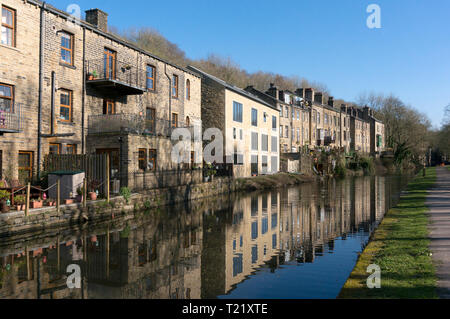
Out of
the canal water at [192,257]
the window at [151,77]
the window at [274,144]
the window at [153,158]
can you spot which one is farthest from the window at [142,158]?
the window at [274,144]

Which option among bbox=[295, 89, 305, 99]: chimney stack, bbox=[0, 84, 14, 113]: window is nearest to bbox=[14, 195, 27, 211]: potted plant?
bbox=[0, 84, 14, 113]: window

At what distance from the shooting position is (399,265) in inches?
268

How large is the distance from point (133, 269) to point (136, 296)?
1727mm

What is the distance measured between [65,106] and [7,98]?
298 cm

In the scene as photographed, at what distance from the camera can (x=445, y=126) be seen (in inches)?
1432

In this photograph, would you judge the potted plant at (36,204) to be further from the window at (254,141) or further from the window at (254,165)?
the window at (254,141)

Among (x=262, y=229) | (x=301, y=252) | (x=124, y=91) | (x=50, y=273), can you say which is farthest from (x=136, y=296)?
(x=124, y=91)

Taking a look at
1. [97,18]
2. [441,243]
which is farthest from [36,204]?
[441,243]

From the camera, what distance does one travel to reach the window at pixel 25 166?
15.2 meters

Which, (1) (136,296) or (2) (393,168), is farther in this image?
(2) (393,168)

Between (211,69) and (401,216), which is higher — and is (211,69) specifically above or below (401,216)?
above

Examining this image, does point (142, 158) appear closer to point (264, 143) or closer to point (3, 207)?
point (3, 207)

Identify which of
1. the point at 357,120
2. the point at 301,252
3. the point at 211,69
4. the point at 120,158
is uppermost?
the point at 211,69
